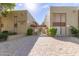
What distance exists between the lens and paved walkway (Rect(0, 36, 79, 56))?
4.46m

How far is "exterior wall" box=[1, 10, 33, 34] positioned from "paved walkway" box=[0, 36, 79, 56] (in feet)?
0.94

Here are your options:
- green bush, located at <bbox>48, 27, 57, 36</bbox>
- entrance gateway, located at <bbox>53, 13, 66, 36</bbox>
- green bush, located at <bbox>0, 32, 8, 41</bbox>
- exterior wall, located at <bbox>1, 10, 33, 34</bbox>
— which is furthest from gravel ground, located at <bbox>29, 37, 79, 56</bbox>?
green bush, located at <bbox>0, 32, 8, 41</bbox>

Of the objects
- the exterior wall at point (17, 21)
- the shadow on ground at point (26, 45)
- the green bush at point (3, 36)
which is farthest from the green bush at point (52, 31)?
the green bush at point (3, 36)

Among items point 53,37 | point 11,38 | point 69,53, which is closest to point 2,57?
point 11,38

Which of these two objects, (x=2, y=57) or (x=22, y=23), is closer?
(x=2, y=57)

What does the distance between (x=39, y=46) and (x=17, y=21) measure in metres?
0.88

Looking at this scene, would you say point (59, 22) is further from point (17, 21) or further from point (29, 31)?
point (17, 21)

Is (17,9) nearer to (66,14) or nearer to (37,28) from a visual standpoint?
(37,28)

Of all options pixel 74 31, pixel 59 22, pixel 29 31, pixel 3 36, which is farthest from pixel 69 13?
pixel 3 36

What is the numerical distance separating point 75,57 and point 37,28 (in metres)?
1.20

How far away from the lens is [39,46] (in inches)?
182

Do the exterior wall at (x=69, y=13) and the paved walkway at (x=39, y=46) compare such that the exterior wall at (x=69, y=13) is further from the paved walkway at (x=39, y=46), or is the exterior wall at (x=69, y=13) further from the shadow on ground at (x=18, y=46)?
the shadow on ground at (x=18, y=46)

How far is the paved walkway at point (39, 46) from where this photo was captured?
4461mm

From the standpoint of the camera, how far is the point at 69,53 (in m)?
4.49
